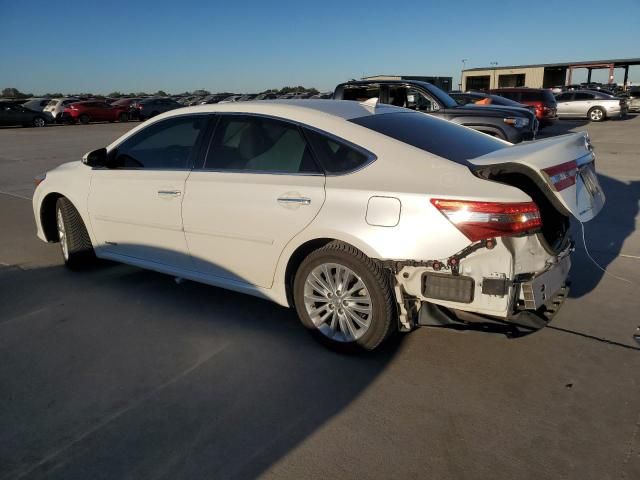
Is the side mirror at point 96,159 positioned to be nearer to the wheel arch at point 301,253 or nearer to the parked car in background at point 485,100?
the wheel arch at point 301,253

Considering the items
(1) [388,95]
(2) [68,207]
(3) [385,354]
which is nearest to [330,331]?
(3) [385,354]

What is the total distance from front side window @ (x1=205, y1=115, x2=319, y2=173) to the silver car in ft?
80.1

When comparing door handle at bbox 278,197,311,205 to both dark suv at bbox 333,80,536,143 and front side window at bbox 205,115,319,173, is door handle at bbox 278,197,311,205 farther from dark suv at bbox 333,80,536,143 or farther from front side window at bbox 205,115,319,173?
dark suv at bbox 333,80,536,143

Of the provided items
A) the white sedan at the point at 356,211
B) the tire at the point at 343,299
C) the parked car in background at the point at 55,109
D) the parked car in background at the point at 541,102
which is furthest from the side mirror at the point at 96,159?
the parked car in background at the point at 55,109

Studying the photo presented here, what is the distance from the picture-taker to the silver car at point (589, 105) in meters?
23.7

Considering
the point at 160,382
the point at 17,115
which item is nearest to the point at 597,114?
the point at 160,382

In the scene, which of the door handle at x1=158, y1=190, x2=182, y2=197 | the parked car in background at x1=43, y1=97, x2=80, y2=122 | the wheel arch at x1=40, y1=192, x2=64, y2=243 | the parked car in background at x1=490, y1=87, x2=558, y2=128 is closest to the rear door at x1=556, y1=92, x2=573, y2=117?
the parked car in background at x1=490, y1=87, x2=558, y2=128

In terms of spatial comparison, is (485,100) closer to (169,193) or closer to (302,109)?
(302,109)

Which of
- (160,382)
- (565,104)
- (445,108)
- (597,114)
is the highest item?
(445,108)

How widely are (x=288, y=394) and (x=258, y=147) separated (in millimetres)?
1726

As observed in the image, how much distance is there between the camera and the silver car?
77.6ft

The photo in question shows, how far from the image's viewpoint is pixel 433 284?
298cm

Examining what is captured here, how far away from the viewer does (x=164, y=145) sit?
4430 mm

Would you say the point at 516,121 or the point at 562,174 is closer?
the point at 562,174
